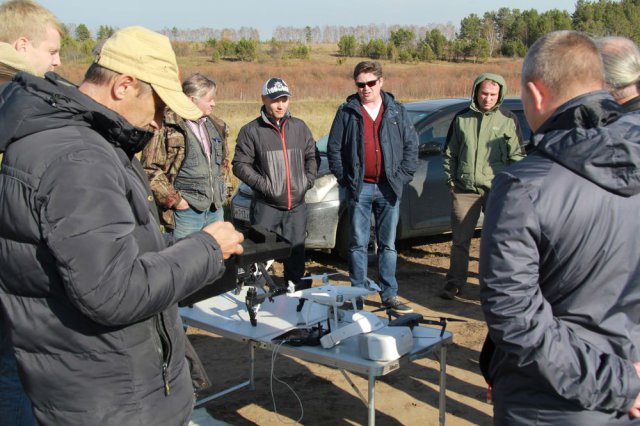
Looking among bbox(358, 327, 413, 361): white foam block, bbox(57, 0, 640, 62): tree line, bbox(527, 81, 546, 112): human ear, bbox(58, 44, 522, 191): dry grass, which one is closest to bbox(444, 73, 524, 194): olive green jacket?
bbox(358, 327, 413, 361): white foam block

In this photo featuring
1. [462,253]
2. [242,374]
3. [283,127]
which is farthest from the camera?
[462,253]

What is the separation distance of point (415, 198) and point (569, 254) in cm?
547

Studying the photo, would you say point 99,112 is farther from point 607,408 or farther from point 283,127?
point 283,127

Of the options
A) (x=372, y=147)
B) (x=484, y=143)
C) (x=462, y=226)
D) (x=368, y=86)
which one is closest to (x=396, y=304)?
(x=462, y=226)

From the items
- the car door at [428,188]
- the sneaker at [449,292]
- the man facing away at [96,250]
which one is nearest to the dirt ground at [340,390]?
the sneaker at [449,292]

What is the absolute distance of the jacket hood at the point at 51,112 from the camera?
179 cm

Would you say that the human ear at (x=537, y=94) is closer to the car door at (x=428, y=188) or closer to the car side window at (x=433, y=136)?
the car door at (x=428, y=188)

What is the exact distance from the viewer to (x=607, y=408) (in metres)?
1.89

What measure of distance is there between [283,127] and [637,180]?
4047 mm

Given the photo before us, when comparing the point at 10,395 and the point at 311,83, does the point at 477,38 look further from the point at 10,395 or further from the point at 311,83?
the point at 10,395

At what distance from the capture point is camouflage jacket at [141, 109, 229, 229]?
4.78 metres

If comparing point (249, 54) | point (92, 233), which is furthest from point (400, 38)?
point (92, 233)

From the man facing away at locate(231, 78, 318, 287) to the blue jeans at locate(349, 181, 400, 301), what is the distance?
49 centimetres

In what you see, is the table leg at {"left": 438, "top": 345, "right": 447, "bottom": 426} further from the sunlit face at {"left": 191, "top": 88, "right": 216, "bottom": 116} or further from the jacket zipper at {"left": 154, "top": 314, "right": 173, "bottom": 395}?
the sunlit face at {"left": 191, "top": 88, "right": 216, "bottom": 116}
